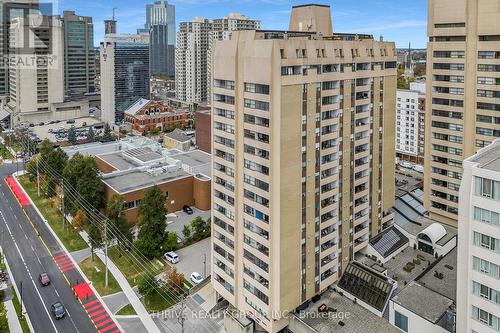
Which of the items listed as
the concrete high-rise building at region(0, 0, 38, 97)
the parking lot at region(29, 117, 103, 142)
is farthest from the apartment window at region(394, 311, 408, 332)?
the concrete high-rise building at region(0, 0, 38, 97)

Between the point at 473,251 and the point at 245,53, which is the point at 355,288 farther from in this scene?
the point at 245,53

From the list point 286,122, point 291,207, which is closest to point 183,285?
point 291,207

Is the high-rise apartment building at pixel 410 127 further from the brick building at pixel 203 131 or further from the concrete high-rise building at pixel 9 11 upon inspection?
the concrete high-rise building at pixel 9 11

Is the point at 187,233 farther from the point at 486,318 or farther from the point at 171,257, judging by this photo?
the point at 486,318

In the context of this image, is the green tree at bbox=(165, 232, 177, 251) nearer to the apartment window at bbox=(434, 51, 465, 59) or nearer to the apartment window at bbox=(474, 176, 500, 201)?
the apartment window at bbox=(474, 176, 500, 201)

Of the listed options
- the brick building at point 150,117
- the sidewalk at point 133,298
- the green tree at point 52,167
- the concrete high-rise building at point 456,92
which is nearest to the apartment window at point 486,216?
the concrete high-rise building at point 456,92

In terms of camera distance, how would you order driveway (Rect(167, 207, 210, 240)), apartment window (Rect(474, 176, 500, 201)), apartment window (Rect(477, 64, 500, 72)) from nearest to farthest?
apartment window (Rect(474, 176, 500, 201)) → apartment window (Rect(477, 64, 500, 72)) → driveway (Rect(167, 207, 210, 240))
